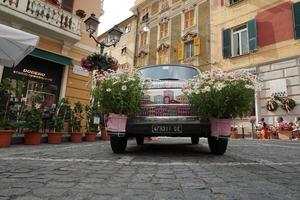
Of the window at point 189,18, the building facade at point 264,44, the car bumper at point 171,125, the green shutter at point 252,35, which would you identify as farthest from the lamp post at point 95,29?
the window at point 189,18

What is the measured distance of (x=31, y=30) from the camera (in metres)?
10.7

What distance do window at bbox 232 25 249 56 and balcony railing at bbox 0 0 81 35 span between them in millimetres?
10520

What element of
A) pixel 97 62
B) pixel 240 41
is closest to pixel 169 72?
pixel 97 62

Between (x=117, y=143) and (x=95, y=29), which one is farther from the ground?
(x=95, y=29)

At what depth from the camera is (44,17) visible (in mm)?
10789

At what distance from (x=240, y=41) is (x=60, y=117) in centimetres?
1342

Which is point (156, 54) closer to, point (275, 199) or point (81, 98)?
point (81, 98)

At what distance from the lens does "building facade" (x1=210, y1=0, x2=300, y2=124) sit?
14445mm

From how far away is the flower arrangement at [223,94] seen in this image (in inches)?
171

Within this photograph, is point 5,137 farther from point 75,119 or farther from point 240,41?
point 240,41

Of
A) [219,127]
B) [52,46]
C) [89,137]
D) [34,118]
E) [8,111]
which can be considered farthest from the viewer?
[52,46]

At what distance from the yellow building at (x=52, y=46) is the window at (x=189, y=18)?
11205mm

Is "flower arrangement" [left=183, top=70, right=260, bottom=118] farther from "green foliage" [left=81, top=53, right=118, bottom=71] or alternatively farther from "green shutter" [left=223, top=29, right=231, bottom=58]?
"green shutter" [left=223, top=29, right=231, bottom=58]

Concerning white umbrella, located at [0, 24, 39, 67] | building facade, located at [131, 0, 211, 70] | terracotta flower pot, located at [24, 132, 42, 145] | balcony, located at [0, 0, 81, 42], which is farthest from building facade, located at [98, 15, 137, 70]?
white umbrella, located at [0, 24, 39, 67]
